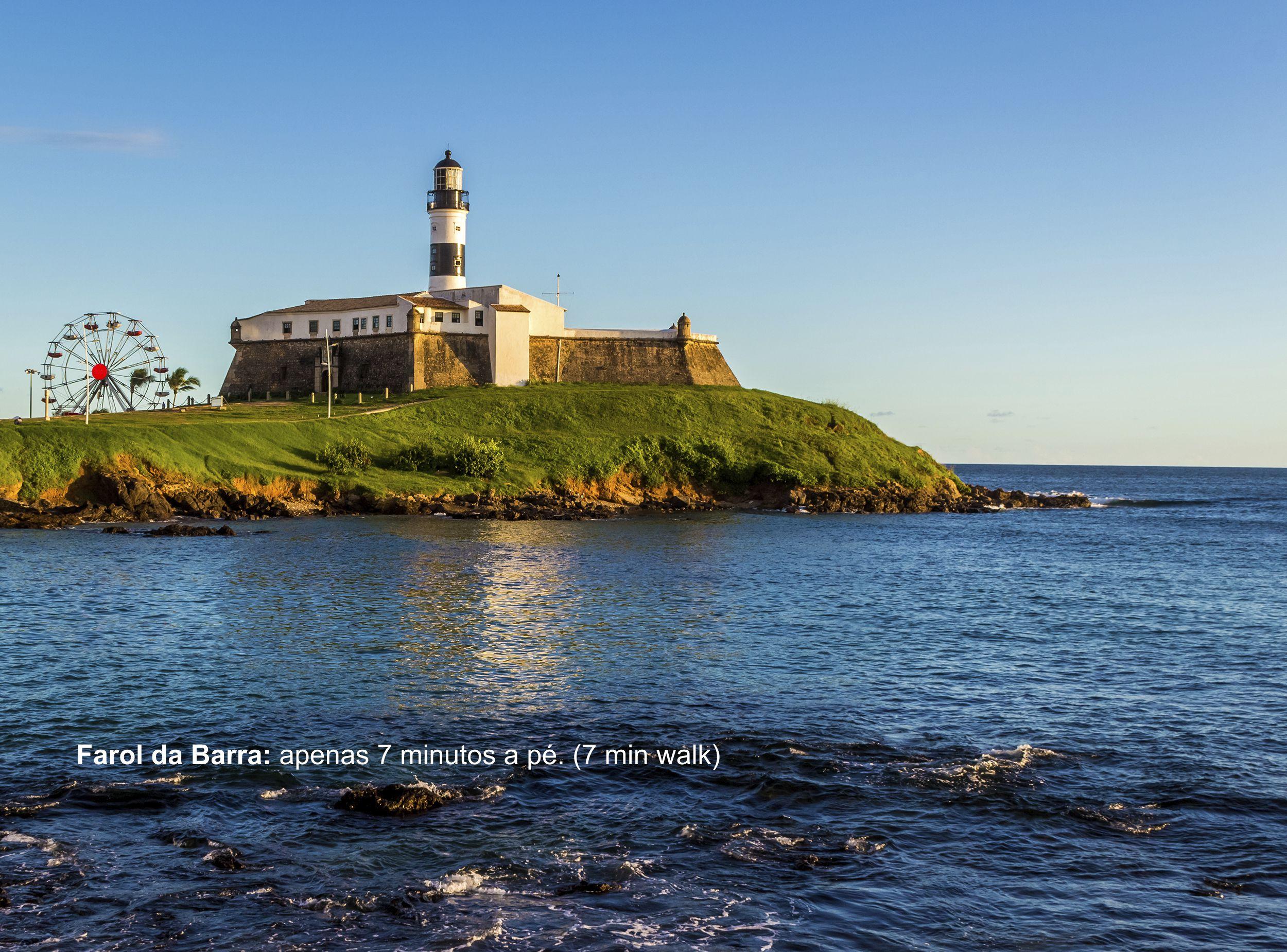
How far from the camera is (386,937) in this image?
10805 mm

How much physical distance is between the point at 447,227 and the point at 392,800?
9083 cm

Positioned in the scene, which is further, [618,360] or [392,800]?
[618,360]

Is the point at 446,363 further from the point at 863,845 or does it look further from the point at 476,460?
the point at 863,845

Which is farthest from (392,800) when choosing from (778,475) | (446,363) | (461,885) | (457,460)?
(446,363)

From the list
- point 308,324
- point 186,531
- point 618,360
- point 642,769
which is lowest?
point 642,769

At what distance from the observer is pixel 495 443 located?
75.6m

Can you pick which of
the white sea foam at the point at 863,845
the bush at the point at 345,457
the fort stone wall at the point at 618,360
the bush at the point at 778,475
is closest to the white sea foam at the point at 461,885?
the white sea foam at the point at 863,845

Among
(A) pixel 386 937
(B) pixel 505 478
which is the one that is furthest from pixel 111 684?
(B) pixel 505 478

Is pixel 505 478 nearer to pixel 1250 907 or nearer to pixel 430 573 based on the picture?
pixel 430 573

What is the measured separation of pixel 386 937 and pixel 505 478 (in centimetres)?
6198

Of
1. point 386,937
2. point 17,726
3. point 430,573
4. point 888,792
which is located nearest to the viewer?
point 386,937

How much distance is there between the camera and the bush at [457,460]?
72.1m

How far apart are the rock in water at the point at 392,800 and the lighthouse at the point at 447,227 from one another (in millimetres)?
88967

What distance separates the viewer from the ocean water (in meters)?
11.5
